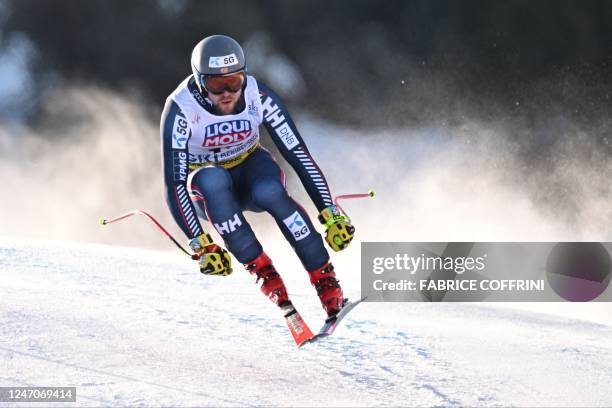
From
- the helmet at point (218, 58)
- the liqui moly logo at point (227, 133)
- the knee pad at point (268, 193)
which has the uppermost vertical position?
the helmet at point (218, 58)

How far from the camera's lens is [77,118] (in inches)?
770

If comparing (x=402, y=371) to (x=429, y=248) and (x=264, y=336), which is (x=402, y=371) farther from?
(x=429, y=248)

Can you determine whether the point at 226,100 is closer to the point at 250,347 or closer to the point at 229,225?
the point at 229,225

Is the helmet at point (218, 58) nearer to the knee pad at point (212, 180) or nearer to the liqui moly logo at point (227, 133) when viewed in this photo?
the liqui moly logo at point (227, 133)

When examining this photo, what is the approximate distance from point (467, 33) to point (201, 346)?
10222mm

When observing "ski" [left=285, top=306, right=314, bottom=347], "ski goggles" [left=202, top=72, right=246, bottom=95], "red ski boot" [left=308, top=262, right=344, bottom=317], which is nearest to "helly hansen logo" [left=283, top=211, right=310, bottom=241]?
"red ski boot" [left=308, top=262, right=344, bottom=317]

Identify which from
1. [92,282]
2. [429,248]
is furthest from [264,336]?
[429,248]

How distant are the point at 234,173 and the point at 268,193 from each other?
56 cm

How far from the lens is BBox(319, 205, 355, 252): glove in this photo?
7129 millimetres

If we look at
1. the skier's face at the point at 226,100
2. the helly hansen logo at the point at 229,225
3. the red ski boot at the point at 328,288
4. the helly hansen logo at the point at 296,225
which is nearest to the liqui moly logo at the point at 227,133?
the skier's face at the point at 226,100

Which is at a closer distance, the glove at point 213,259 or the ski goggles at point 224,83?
the glove at point 213,259

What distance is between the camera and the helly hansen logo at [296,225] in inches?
283

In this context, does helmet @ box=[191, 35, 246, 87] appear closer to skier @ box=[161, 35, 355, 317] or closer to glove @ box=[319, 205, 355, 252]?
skier @ box=[161, 35, 355, 317]

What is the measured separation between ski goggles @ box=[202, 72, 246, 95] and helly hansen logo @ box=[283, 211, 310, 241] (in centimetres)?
118
